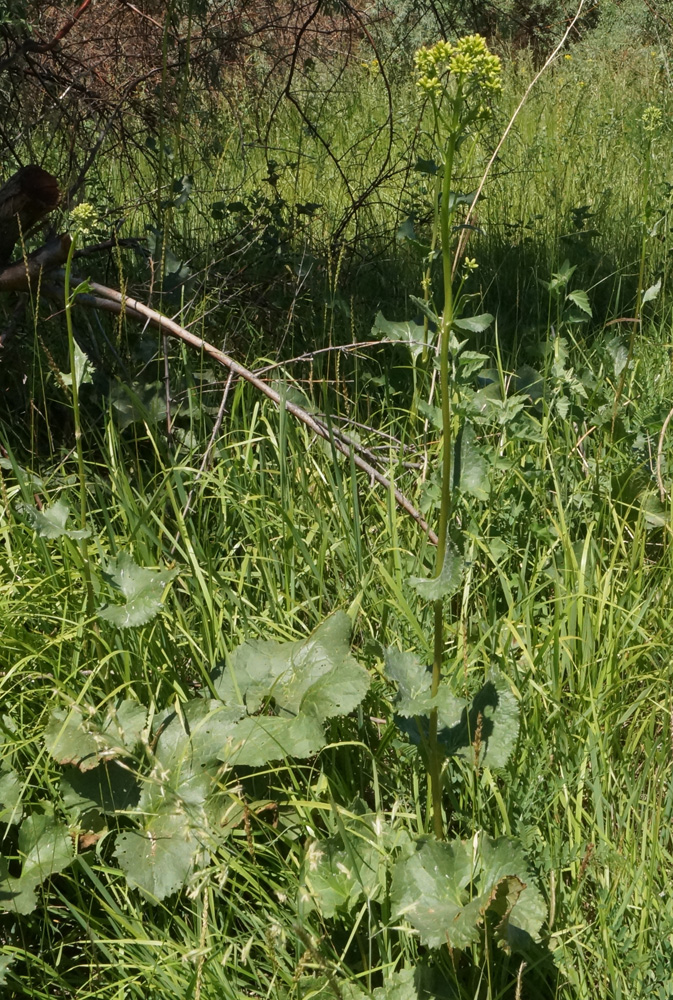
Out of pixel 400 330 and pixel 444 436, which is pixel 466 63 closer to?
pixel 444 436

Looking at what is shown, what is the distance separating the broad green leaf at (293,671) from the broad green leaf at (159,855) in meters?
0.24

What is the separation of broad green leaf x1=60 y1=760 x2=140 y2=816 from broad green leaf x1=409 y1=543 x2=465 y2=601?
0.71 meters

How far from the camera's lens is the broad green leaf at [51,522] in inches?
61.7

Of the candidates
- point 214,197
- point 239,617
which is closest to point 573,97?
point 214,197

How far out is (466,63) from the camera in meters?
1.12

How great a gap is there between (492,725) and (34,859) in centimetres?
80

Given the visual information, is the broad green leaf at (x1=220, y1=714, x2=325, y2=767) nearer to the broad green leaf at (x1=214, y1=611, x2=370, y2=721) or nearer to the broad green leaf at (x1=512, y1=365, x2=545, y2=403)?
the broad green leaf at (x1=214, y1=611, x2=370, y2=721)

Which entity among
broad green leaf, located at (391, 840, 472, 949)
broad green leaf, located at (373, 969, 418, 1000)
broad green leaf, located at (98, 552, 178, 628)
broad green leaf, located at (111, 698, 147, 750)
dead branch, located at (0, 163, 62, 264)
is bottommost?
broad green leaf, located at (373, 969, 418, 1000)

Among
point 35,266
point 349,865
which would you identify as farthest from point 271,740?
point 35,266

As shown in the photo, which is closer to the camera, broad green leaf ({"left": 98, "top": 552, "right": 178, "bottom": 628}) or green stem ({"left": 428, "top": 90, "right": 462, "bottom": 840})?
green stem ({"left": 428, "top": 90, "right": 462, "bottom": 840})

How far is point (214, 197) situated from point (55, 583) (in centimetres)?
290

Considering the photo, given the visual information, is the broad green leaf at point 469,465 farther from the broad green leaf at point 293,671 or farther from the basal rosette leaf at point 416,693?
the broad green leaf at point 293,671

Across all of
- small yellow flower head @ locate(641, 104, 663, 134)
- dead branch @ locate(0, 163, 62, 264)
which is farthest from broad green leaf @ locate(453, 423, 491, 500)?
dead branch @ locate(0, 163, 62, 264)

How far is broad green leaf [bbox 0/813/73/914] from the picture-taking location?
1441 mm
